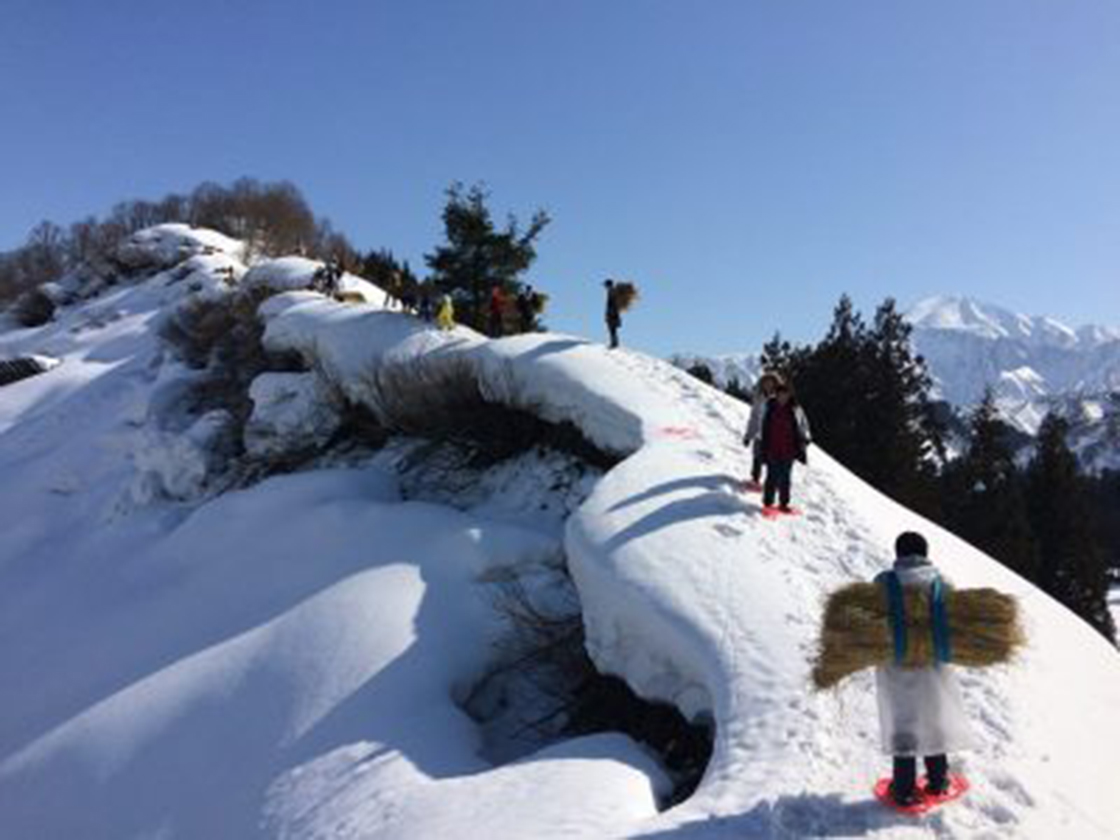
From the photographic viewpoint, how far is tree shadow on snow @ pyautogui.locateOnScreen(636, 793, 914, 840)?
4.75 meters

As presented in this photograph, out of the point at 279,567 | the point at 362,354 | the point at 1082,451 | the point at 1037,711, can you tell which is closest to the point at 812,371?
the point at 362,354

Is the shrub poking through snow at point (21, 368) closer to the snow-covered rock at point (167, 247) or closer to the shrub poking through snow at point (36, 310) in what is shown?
the snow-covered rock at point (167, 247)

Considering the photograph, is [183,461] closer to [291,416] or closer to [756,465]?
[291,416]

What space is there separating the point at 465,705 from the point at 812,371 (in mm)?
17094

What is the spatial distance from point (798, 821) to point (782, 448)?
17.4 ft

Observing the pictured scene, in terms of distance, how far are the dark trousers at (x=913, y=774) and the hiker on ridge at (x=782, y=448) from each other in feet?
15.2

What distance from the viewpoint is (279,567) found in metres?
→ 11.9

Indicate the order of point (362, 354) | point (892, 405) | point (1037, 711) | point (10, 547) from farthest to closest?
point (892, 405) < point (10, 547) < point (362, 354) < point (1037, 711)

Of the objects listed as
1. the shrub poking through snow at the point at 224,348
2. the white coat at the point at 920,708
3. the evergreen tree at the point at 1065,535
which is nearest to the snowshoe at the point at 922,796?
the white coat at the point at 920,708

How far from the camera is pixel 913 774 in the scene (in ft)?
Answer: 16.3

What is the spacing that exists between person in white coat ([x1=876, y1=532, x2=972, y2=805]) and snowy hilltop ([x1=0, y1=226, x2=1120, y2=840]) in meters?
0.22

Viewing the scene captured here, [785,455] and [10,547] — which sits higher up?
[785,455]

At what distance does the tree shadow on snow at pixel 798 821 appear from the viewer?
187 inches

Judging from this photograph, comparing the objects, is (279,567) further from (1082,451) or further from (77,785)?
(1082,451)
